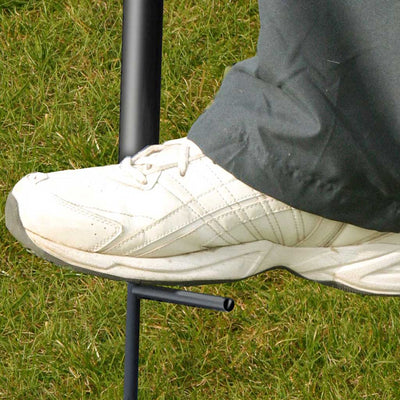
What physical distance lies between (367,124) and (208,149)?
21cm

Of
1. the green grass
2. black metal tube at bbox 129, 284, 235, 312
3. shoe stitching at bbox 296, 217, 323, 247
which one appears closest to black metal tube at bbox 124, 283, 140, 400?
black metal tube at bbox 129, 284, 235, 312

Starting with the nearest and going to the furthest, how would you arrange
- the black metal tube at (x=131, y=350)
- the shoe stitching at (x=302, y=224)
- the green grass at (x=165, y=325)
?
the shoe stitching at (x=302, y=224)
the black metal tube at (x=131, y=350)
the green grass at (x=165, y=325)

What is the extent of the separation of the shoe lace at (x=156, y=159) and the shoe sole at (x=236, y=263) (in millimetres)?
118

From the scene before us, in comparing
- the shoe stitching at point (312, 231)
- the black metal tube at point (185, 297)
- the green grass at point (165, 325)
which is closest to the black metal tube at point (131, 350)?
the black metal tube at point (185, 297)

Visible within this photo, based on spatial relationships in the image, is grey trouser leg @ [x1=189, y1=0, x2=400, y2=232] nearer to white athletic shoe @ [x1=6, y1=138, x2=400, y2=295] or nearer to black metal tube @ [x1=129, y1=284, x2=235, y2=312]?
white athletic shoe @ [x1=6, y1=138, x2=400, y2=295]

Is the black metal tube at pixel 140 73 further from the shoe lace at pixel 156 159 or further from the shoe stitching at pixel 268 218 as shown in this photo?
the shoe stitching at pixel 268 218

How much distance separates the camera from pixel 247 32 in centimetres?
229

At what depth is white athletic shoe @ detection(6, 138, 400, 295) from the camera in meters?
1.24

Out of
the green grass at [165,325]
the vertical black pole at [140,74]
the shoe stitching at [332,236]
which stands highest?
the vertical black pole at [140,74]

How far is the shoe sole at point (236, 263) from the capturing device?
1260 millimetres

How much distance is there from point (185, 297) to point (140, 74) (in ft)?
1.08

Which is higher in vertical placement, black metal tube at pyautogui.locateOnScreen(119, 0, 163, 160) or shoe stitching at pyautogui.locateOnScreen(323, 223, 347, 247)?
black metal tube at pyautogui.locateOnScreen(119, 0, 163, 160)

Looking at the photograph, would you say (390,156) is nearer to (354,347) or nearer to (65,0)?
(354,347)

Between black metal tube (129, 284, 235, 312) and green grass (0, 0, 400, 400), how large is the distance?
0.49 metres
